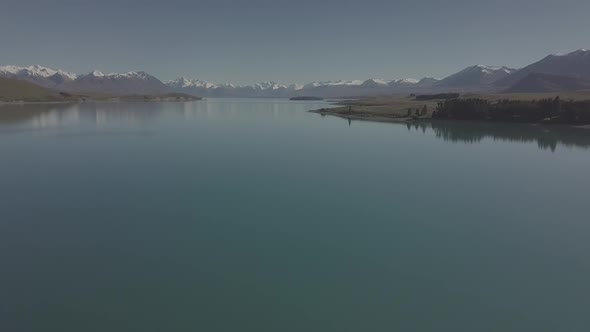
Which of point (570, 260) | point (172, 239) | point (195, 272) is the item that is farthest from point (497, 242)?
point (172, 239)

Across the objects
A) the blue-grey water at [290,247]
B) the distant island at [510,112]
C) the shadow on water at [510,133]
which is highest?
the distant island at [510,112]

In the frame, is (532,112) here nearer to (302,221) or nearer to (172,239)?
(302,221)

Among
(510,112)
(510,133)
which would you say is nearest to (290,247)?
(510,133)

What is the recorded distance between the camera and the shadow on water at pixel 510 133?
52.9 m

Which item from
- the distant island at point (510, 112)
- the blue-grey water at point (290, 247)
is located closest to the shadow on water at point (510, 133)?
the distant island at point (510, 112)

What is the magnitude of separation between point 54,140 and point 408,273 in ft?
167

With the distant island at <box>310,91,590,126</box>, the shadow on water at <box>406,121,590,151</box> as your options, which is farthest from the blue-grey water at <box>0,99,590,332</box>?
the distant island at <box>310,91,590,126</box>

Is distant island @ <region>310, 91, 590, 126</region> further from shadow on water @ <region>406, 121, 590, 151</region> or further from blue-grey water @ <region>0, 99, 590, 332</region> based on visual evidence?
blue-grey water @ <region>0, 99, 590, 332</region>

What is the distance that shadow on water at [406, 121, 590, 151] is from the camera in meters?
52.9

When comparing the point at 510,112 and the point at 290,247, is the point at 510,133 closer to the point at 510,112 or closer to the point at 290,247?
the point at 510,112

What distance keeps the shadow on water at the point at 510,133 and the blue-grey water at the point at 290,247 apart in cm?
2226

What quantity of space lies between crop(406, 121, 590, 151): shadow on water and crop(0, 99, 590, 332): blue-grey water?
22.3 m

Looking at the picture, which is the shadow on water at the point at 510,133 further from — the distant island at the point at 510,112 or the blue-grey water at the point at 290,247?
the blue-grey water at the point at 290,247

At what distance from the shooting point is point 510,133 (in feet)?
207
